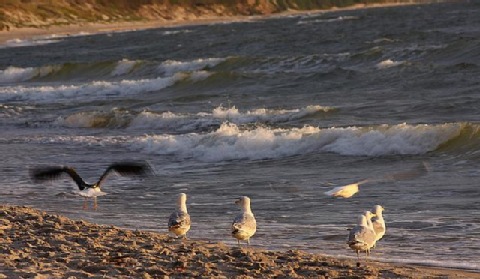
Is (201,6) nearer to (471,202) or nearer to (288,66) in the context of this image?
(288,66)

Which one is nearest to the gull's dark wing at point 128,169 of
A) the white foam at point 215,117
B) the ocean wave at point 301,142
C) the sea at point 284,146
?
the sea at point 284,146

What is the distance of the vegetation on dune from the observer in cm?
9269

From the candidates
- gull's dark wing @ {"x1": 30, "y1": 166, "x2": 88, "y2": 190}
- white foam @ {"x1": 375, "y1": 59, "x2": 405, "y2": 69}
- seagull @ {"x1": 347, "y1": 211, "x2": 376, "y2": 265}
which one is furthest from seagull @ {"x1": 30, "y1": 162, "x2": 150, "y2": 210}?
white foam @ {"x1": 375, "y1": 59, "x2": 405, "y2": 69}

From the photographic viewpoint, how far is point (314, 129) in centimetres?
1961

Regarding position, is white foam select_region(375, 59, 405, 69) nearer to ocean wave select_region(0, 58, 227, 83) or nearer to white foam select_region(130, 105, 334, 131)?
white foam select_region(130, 105, 334, 131)

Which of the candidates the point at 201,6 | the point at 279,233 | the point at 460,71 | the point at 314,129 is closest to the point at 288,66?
the point at 460,71

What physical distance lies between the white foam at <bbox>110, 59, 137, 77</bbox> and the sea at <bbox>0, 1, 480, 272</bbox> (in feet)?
5.74

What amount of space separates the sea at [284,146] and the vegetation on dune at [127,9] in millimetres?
53702

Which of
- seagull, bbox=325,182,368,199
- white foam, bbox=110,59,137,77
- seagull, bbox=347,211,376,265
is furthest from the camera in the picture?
white foam, bbox=110,59,137,77

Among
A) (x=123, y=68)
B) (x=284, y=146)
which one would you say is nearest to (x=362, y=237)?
(x=284, y=146)

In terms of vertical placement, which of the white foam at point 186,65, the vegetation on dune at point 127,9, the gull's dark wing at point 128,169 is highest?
the vegetation on dune at point 127,9

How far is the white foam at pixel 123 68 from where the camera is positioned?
140 feet

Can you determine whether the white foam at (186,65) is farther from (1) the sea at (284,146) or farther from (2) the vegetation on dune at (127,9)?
(2) the vegetation on dune at (127,9)

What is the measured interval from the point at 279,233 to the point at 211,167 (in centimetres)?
582
